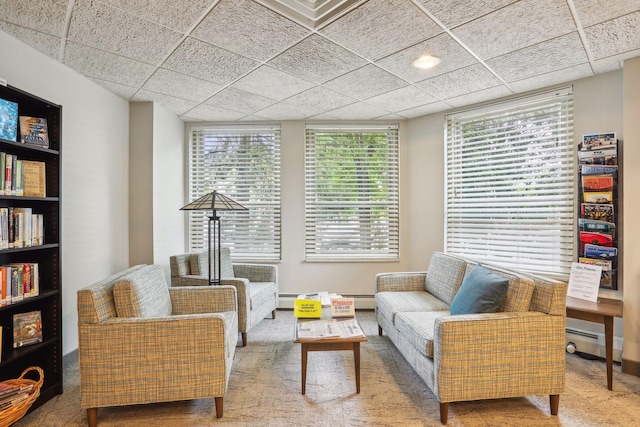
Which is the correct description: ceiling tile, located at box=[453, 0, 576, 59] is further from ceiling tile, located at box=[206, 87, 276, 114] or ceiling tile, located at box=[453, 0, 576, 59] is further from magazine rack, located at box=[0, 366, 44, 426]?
magazine rack, located at box=[0, 366, 44, 426]

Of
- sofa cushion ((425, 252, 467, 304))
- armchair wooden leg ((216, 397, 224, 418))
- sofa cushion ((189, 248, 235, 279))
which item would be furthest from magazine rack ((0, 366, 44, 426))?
sofa cushion ((425, 252, 467, 304))

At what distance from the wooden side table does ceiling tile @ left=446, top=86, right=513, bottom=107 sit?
2.05 m

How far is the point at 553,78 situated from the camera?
2.96m

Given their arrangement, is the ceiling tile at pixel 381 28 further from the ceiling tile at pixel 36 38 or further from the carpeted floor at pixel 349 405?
the carpeted floor at pixel 349 405

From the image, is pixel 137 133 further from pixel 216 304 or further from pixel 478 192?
pixel 478 192

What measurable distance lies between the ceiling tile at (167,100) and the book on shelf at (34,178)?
138 centimetres

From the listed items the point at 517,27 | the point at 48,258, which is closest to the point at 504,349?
the point at 517,27

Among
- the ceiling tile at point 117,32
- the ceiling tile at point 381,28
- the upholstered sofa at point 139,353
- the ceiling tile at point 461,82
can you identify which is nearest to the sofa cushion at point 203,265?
the upholstered sofa at point 139,353

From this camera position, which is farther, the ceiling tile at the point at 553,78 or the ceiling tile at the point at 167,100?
the ceiling tile at the point at 167,100

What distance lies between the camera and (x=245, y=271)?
3.92m

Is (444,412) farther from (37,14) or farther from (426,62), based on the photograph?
(37,14)

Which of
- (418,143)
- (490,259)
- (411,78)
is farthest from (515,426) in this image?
(418,143)

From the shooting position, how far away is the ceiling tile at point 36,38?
2.13 m

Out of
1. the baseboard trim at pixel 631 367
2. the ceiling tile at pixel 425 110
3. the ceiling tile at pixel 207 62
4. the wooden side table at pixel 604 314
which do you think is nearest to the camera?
the wooden side table at pixel 604 314
